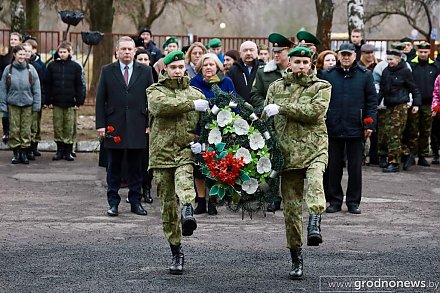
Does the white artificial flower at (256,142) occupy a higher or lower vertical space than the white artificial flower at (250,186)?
higher

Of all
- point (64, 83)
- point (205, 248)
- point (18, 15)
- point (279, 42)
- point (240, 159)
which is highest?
point (18, 15)

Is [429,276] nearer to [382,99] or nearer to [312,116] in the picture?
[312,116]

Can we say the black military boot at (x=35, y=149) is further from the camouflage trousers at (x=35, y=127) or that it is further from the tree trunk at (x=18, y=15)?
the tree trunk at (x=18, y=15)

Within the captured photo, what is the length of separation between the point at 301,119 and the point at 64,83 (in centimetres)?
1005

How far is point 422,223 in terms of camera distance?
11781mm

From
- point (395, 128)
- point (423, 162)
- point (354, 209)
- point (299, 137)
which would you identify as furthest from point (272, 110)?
point (423, 162)

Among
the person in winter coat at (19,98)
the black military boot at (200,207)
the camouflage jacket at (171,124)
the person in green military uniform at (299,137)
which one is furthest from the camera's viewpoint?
the person in winter coat at (19,98)

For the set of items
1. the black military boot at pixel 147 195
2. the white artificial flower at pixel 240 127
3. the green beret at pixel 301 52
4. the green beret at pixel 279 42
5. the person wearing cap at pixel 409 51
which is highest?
the person wearing cap at pixel 409 51

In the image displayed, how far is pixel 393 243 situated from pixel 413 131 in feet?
25.2

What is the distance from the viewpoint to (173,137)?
345 inches

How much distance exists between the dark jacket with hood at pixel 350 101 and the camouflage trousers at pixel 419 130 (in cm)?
505

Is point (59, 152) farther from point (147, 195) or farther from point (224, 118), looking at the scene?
point (224, 118)

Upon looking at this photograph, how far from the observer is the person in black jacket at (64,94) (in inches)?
701

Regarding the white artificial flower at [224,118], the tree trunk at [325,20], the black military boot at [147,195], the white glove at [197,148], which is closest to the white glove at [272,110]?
the white artificial flower at [224,118]
